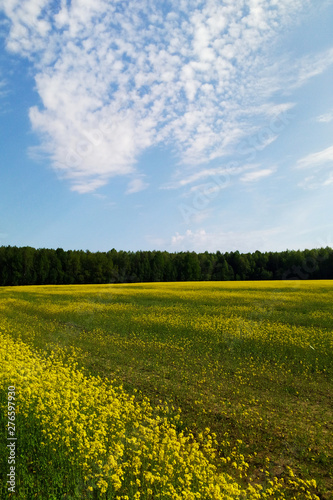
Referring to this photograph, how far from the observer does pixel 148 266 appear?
3526 inches

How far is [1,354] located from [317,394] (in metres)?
11.8

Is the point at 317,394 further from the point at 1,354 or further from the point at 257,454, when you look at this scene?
the point at 1,354

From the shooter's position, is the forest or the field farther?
the forest

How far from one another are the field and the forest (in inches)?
2383

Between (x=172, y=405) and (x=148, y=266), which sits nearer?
(x=172, y=405)

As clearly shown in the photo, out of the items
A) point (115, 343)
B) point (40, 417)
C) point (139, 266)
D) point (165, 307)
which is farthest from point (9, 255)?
point (40, 417)

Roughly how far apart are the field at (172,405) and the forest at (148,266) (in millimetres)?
60535

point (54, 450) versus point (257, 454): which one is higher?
point (54, 450)

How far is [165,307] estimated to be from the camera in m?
28.4

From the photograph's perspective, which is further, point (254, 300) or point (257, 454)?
point (254, 300)

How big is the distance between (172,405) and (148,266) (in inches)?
3129

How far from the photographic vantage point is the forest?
82562 mm

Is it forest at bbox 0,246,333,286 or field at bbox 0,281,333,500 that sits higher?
forest at bbox 0,246,333,286

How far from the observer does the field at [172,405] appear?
585 cm
